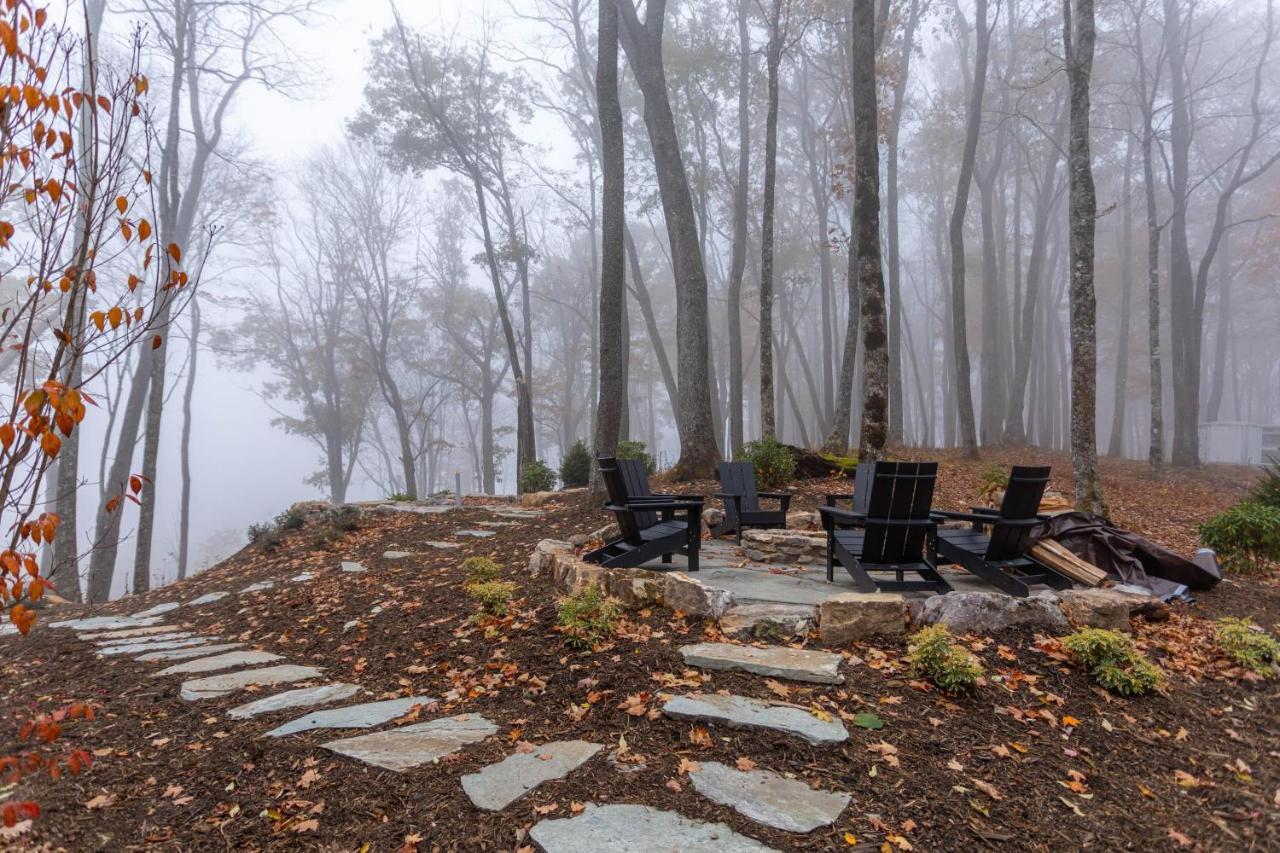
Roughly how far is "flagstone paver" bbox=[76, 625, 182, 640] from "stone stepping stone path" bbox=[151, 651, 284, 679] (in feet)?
4.90

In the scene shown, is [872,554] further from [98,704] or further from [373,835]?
[98,704]

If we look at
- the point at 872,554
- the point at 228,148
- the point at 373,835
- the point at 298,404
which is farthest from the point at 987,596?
the point at 298,404

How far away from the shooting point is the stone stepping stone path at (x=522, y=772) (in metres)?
2.32

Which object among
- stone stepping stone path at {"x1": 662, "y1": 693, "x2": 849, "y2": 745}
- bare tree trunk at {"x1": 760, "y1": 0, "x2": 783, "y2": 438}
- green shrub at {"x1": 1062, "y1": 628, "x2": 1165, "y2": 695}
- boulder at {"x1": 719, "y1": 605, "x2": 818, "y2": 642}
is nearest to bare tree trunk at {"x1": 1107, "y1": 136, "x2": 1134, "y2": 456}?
bare tree trunk at {"x1": 760, "y1": 0, "x2": 783, "y2": 438}

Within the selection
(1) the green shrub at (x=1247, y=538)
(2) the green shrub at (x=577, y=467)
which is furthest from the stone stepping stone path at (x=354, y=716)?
(2) the green shrub at (x=577, y=467)

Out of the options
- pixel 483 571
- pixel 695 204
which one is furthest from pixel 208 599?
pixel 695 204

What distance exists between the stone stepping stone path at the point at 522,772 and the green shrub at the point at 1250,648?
3.54m

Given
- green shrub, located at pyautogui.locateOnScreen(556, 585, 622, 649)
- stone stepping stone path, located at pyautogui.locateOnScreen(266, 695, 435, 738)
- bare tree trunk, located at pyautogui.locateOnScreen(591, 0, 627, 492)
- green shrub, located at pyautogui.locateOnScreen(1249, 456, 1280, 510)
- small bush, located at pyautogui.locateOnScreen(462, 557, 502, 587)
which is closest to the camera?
stone stepping stone path, located at pyautogui.locateOnScreen(266, 695, 435, 738)

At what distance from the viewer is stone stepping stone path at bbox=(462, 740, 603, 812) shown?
91.4 inches

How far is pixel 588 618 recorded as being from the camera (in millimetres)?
3793

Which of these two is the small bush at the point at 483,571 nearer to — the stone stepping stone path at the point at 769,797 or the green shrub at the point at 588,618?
the green shrub at the point at 588,618

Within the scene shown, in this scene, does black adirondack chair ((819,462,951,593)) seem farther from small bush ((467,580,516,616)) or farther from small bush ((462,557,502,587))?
small bush ((462,557,502,587))

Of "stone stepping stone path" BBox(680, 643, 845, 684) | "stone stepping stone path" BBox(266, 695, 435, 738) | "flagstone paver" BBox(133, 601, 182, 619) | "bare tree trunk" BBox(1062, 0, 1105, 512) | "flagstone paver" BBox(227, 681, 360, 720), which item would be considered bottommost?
"flagstone paver" BBox(133, 601, 182, 619)

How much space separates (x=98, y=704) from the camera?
3662 millimetres
